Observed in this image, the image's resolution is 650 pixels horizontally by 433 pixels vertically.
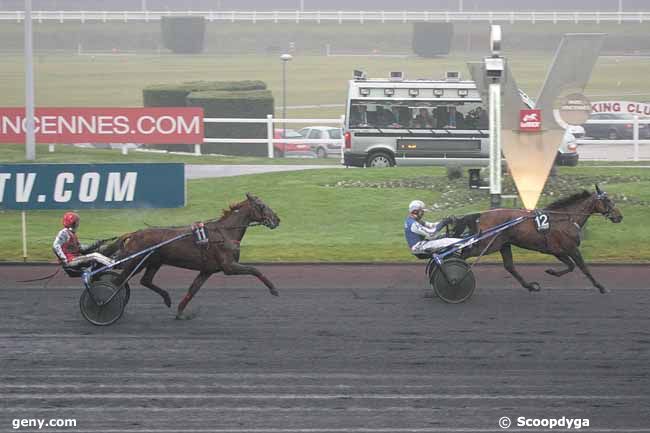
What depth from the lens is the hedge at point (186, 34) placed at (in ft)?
234

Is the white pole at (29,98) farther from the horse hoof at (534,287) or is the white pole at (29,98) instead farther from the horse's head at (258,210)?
the horse hoof at (534,287)

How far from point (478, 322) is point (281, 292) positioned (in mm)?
3044

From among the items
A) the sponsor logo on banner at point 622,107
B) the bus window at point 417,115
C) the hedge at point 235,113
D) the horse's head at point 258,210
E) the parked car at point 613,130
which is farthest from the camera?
the sponsor logo on banner at point 622,107

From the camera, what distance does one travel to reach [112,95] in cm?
5488

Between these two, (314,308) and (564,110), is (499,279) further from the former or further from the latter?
(564,110)

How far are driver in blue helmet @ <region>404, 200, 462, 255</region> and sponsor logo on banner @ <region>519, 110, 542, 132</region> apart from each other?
17.7 ft

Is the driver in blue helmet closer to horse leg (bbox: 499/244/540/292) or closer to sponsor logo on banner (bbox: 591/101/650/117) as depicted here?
horse leg (bbox: 499/244/540/292)

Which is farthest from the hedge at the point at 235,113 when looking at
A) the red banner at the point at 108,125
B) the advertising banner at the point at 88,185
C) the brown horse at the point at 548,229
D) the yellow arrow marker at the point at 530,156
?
the brown horse at the point at 548,229

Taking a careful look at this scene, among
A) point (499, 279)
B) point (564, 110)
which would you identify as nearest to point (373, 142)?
point (564, 110)

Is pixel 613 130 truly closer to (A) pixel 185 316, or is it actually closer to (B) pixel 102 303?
(A) pixel 185 316

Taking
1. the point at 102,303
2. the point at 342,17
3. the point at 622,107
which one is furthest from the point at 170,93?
the point at 342,17

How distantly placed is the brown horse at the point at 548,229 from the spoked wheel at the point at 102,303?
429 centimetres

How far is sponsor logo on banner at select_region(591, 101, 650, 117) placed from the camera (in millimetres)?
39188

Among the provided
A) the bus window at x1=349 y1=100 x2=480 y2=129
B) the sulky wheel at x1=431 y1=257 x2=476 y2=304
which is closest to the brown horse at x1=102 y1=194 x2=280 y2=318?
the sulky wheel at x1=431 y1=257 x2=476 y2=304
